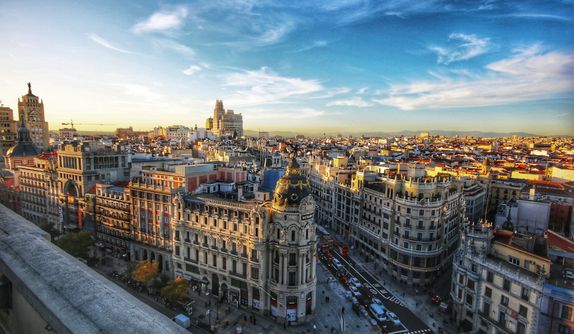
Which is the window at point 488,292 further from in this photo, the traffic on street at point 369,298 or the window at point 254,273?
the window at point 254,273

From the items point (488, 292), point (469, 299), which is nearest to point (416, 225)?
point (469, 299)

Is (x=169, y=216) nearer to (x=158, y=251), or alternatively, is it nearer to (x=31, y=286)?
(x=158, y=251)

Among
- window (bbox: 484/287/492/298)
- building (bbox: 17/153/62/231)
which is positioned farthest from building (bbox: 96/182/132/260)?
window (bbox: 484/287/492/298)

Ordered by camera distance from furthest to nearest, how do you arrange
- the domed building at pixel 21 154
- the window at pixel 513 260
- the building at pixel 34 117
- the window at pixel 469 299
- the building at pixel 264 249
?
the building at pixel 34 117 → the domed building at pixel 21 154 → the building at pixel 264 249 → the window at pixel 469 299 → the window at pixel 513 260

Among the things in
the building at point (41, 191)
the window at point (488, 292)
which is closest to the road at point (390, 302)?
the window at point (488, 292)

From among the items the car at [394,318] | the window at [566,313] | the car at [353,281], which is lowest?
the car at [394,318]

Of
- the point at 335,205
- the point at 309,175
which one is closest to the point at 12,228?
the point at 335,205

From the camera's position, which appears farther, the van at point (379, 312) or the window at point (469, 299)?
the van at point (379, 312)
